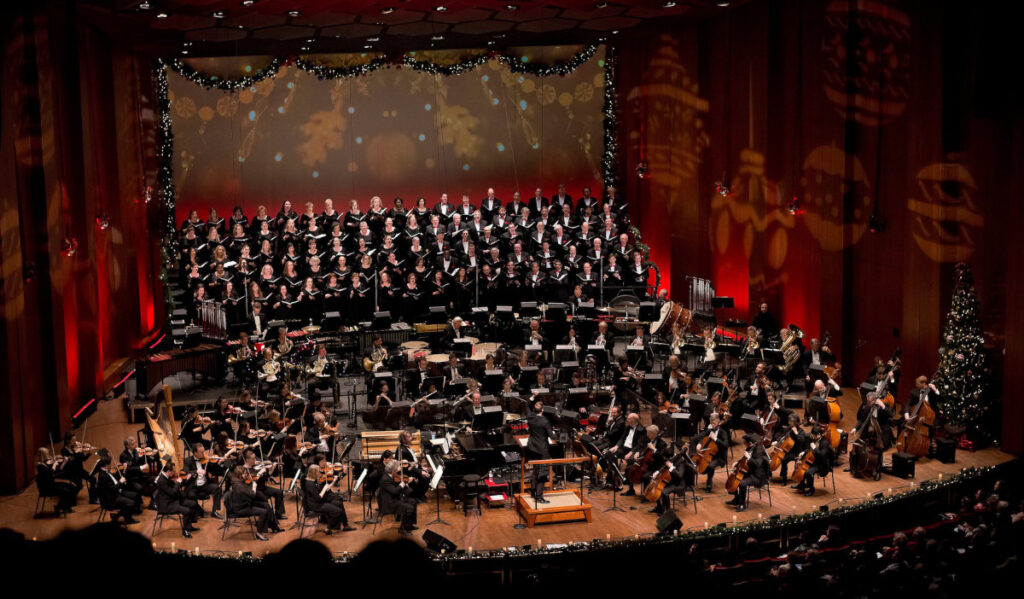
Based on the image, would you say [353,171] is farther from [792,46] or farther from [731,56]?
[792,46]

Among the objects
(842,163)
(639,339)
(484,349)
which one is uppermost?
(842,163)

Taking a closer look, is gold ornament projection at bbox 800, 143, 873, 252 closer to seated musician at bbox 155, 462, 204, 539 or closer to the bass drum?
the bass drum

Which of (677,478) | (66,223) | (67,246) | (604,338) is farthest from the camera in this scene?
(604,338)

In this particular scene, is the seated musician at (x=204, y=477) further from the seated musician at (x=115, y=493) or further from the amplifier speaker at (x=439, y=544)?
the amplifier speaker at (x=439, y=544)

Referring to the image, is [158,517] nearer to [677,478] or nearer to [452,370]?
[452,370]

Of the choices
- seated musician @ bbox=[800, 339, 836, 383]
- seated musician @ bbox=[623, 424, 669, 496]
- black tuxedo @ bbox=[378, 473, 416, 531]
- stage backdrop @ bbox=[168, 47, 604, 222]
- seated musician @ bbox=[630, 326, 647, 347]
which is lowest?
black tuxedo @ bbox=[378, 473, 416, 531]

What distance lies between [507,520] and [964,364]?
5613 mm

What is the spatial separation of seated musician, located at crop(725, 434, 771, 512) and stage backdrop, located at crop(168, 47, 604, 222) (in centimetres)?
1116

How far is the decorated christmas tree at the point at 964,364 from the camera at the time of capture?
1138 centimetres

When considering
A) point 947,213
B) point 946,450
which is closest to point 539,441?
point 946,450

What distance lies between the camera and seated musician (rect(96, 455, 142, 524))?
9.95 m

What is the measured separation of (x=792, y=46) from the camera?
592 inches

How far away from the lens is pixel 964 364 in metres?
11.4

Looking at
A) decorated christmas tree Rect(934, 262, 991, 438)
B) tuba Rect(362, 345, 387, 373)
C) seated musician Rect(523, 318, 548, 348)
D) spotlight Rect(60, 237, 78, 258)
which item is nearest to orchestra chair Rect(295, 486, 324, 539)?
tuba Rect(362, 345, 387, 373)
